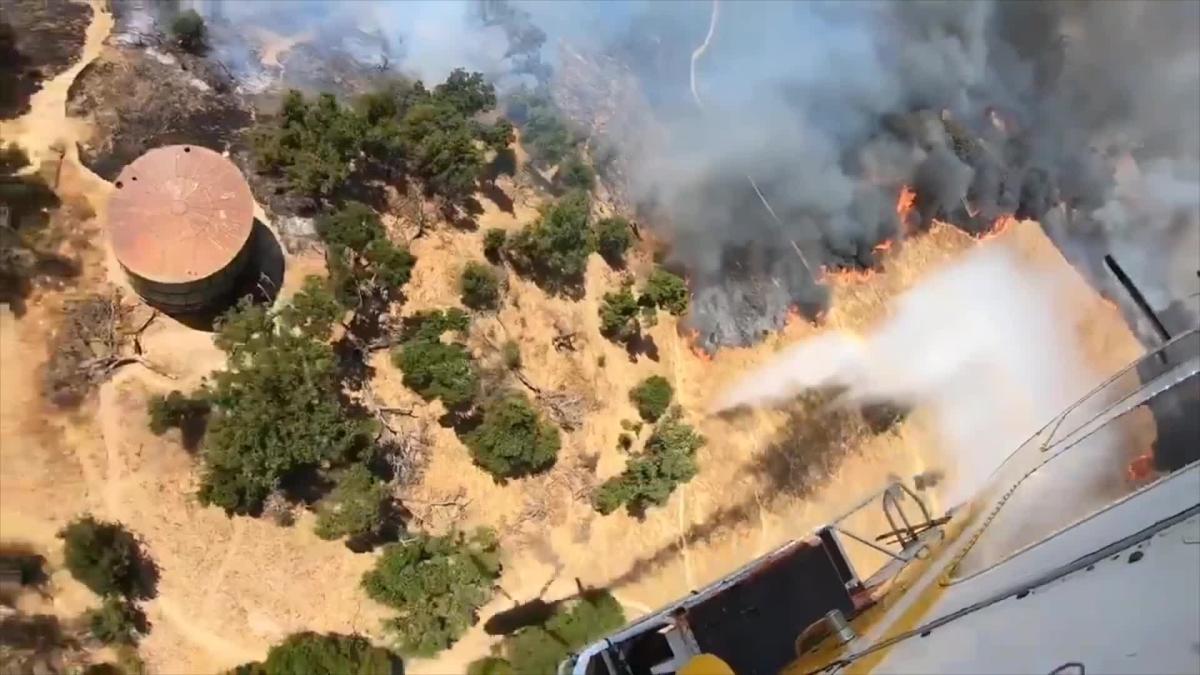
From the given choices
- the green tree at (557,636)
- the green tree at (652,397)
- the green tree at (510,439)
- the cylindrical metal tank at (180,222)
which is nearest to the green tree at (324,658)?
the green tree at (557,636)

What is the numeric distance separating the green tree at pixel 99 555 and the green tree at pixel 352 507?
10.0 ft

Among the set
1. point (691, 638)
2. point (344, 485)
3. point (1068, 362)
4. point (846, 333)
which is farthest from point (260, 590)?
point (1068, 362)

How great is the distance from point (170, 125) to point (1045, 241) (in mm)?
21194

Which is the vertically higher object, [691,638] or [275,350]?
[275,350]

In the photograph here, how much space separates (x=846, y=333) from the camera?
73.4 ft

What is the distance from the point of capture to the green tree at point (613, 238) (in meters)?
19.6

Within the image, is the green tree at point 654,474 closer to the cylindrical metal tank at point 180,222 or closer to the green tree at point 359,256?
the green tree at point 359,256

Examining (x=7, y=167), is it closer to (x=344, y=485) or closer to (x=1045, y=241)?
(x=344, y=485)

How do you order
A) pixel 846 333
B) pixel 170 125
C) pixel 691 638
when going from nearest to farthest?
pixel 691 638 → pixel 170 125 → pixel 846 333

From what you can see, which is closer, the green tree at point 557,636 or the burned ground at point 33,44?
the burned ground at point 33,44

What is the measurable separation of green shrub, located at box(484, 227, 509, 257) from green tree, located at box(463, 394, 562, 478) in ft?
8.96

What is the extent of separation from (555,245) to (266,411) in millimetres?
6079

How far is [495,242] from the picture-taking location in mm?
18656

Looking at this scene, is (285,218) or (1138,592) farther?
(285,218)
